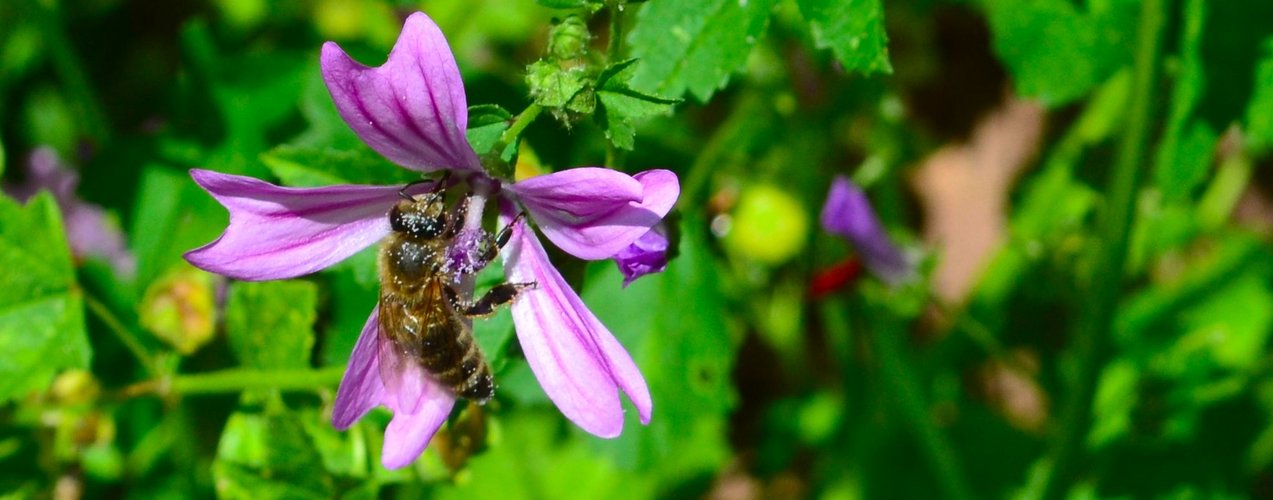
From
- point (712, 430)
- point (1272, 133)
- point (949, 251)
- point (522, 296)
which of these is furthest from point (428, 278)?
point (949, 251)

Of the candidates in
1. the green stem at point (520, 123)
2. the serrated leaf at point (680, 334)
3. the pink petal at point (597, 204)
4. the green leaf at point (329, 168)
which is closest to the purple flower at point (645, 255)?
the pink petal at point (597, 204)

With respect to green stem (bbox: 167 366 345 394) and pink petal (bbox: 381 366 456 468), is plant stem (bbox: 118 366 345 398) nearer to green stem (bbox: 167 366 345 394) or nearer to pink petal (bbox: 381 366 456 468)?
green stem (bbox: 167 366 345 394)

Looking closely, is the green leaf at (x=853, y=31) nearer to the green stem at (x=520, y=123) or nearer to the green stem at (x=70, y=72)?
the green stem at (x=520, y=123)

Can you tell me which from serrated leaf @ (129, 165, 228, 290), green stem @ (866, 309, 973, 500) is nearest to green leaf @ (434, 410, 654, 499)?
green stem @ (866, 309, 973, 500)

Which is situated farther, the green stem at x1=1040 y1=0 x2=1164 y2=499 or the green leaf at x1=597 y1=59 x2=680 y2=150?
the green stem at x1=1040 y1=0 x2=1164 y2=499

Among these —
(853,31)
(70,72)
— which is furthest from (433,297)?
(70,72)

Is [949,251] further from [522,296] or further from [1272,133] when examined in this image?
[522,296]
